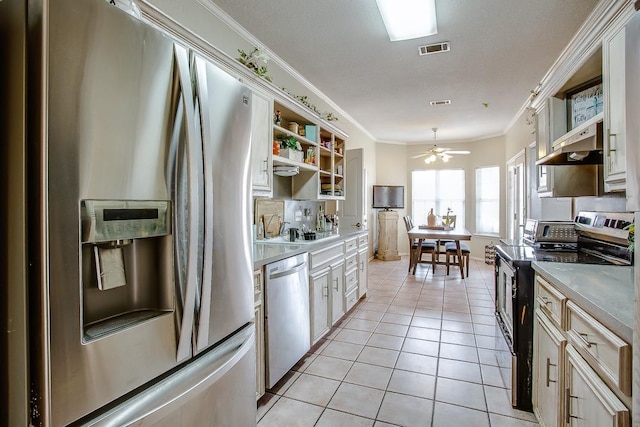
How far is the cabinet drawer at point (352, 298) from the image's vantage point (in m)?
3.59

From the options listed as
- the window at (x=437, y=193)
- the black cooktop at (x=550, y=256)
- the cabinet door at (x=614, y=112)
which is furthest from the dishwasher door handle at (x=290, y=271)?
the window at (x=437, y=193)

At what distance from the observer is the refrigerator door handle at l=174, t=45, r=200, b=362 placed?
103 centimetres

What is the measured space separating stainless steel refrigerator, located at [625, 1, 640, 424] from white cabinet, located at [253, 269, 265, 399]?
5.31 feet

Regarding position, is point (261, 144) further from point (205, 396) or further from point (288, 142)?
point (205, 396)

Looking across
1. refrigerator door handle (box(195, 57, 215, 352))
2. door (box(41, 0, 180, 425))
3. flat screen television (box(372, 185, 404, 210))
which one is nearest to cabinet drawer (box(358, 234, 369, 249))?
refrigerator door handle (box(195, 57, 215, 352))

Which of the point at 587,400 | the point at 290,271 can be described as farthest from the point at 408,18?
the point at 587,400

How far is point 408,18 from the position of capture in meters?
2.56

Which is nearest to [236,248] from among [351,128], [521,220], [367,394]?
[367,394]

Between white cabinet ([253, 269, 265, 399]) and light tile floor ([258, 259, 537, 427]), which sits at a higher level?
white cabinet ([253, 269, 265, 399])

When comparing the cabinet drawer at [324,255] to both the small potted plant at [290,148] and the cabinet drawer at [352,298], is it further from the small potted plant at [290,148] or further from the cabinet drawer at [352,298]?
the small potted plant at [290,148]

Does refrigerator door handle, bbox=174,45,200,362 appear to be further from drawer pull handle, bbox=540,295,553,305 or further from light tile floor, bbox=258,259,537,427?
drawer pull handle, bbox=540,295,553,305

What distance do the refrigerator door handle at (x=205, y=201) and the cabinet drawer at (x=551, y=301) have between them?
4.88 ft

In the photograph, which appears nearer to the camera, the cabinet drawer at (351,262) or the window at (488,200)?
the cabinet drawer at (351,262)

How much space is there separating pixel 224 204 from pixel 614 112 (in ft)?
6.66
